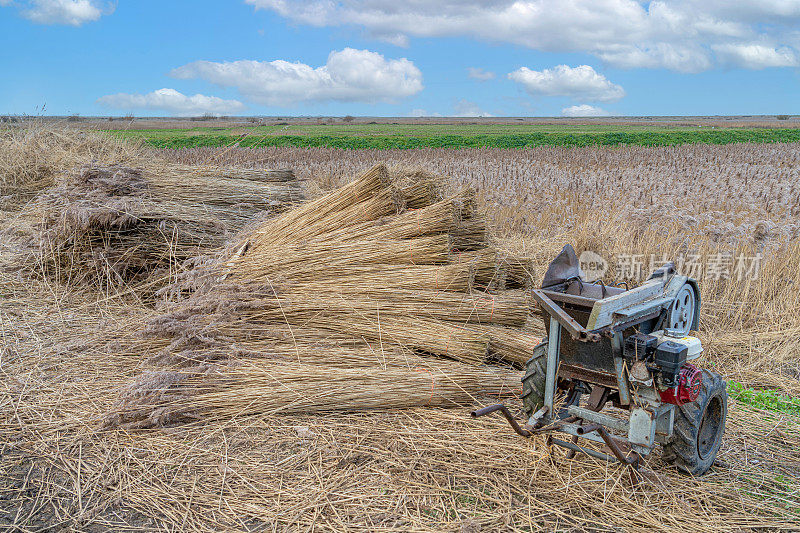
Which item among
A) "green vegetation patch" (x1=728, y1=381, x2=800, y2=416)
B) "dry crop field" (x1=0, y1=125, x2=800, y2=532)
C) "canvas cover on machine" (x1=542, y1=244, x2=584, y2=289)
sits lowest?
"green vegetation patch" (x1=728, y1=381, x2=800, y2=416)

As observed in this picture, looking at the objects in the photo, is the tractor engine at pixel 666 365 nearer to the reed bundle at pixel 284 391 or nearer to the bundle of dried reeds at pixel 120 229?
the reed bundle at pixel 284 391

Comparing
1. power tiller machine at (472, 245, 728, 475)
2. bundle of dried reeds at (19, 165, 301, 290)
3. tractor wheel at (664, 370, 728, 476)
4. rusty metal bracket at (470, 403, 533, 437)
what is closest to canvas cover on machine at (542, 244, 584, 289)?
power tiller machine at (472, 245, 728, 475)

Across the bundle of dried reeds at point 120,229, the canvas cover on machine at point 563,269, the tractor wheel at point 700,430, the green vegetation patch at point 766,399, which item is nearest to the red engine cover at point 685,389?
the tractor wheel at point 700,430

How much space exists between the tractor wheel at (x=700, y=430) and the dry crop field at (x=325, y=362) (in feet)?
0.46

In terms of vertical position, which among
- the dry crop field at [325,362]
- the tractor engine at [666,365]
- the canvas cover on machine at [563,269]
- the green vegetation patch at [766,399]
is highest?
the canvas cover on machine at [563,269]

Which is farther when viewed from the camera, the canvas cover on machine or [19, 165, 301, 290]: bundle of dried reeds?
[19, 165, 301, 290]: bundle of dried reeds

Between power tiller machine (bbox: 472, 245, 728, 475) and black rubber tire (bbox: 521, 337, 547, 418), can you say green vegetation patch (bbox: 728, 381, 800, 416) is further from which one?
black rubber tire (bbox: 521, 337, 547, 418)

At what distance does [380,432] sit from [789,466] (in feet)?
8.53

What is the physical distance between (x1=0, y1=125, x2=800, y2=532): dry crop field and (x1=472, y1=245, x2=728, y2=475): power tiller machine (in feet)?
0.87

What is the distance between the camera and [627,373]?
308 cm

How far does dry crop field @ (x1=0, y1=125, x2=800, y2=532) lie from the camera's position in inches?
126

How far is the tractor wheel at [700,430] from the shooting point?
323 cm

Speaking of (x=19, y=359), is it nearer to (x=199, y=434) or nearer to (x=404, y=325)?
(x=199, y=434)

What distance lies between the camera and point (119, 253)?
22.1 ft
